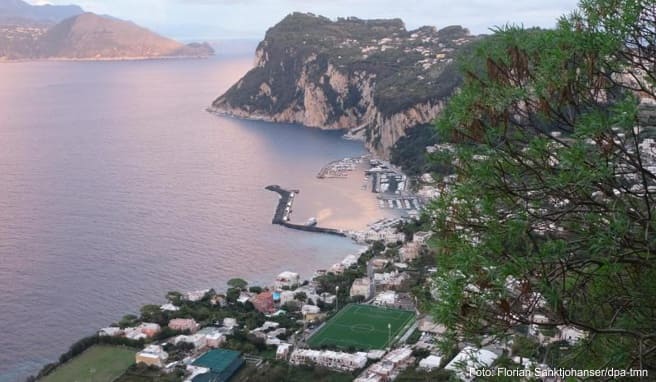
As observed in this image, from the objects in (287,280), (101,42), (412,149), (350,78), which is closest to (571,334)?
(287,280)

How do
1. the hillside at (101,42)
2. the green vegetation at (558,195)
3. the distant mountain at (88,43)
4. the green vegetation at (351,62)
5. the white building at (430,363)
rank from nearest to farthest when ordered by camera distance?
the green vegetation at (558,195), the white building at (430,363), the green vegetation at (351,62), the distant mountain at (88,43), the hillside at (101,42)

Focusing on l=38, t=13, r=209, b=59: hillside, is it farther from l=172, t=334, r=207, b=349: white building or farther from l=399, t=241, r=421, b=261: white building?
l=172, t=334, r=207, b=349: white building

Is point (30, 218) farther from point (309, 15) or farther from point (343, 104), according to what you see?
point (309, 15)

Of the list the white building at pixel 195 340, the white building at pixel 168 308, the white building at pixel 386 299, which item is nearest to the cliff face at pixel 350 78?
the white building at pixel 386 299

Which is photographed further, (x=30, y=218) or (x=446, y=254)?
(x=30, y=218)

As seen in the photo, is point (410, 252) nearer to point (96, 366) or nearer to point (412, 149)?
point (96, 366)

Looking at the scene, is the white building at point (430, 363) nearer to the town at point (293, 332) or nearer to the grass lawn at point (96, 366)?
the town at point (293, 332)

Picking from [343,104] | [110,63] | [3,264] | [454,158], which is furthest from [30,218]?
[110,63]
